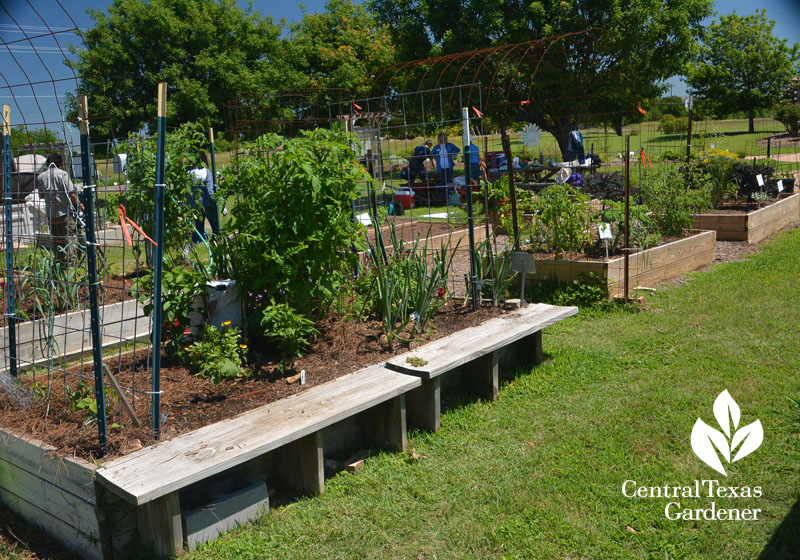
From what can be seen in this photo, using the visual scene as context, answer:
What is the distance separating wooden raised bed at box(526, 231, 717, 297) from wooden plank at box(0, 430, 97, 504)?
Result: 5108mm

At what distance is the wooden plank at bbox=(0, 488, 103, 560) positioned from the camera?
9.87 feet

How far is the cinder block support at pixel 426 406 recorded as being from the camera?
411 cm

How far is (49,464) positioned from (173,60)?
23067mm

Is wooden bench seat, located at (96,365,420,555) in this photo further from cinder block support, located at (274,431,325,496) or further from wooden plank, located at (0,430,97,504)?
wooden plank, located at (0,430,97,504)

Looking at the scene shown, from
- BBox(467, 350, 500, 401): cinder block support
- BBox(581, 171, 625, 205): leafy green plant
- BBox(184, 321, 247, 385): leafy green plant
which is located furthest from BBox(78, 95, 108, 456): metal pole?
BBox(581, 171, 625, 205): leafy green plant

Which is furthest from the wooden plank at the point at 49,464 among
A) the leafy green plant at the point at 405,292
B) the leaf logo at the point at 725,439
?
the leaf logo at the point at 725,439

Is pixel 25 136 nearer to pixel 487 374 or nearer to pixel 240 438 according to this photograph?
pixel 240 438

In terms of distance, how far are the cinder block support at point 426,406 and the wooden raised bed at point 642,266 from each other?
316cm

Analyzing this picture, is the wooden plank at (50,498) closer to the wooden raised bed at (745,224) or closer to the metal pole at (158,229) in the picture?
the metal pole at (158,229)

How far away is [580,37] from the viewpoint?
57.9 ft

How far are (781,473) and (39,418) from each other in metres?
3.88

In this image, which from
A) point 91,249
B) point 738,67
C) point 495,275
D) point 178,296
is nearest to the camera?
point 91,249

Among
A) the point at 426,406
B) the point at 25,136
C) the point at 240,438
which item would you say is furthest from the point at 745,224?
the point at 25,136

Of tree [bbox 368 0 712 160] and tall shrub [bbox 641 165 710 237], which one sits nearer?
tall shrub [bbox 641 165 710 237]
